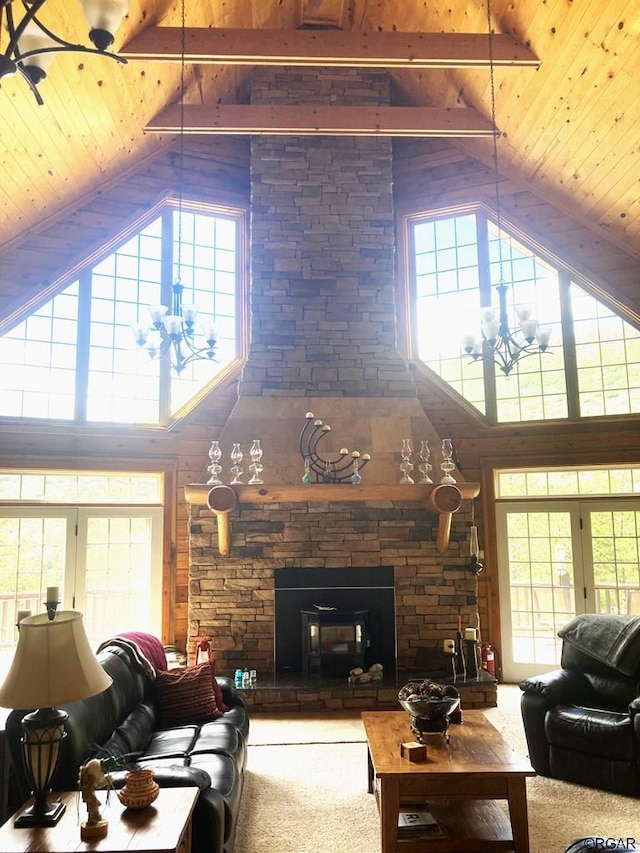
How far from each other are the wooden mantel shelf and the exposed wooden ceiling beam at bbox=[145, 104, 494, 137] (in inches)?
131

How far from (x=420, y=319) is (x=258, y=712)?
4.37 m

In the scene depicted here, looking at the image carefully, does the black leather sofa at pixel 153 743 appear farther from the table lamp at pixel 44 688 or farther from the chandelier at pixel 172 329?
the chandelier at pixel 172 329

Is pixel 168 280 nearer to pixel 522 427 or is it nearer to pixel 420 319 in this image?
pixel 420 319

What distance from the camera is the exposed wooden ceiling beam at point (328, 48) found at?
5.14 metres

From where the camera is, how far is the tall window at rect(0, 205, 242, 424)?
21.5 feet

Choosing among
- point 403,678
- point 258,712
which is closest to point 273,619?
point 258,712

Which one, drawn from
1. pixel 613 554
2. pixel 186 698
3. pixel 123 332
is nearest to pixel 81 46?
pixel 186 698

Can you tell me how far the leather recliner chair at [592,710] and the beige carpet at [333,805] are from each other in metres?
0.11

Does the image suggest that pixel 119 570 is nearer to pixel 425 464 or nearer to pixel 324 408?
pixel 324 408

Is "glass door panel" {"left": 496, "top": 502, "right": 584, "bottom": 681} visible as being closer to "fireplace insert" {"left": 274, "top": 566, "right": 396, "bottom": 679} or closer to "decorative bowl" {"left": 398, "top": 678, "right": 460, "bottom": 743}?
"fireplace insert" {"left": 274, "top": 566, "right": 396, "bottom": 679}

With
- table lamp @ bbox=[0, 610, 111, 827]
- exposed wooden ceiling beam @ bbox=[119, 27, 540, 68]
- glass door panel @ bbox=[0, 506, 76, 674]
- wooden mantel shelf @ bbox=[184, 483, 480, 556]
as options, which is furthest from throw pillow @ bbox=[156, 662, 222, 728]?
exposed wooden ceiling beam @ bbox=[119, 27, 540, 68]

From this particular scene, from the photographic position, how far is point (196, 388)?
7.09 meters

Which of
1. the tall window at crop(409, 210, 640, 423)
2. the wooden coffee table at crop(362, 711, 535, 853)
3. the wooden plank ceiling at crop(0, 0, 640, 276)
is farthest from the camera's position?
the tall window at crop(409, 210, 640, 423)

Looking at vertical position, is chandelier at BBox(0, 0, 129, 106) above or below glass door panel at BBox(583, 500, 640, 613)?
above
